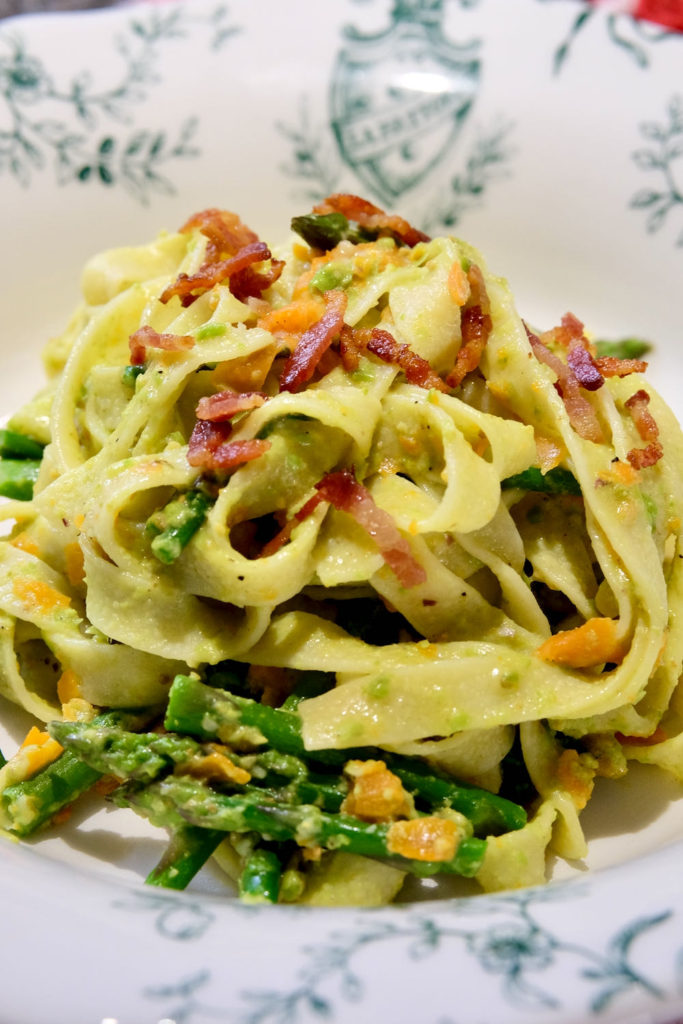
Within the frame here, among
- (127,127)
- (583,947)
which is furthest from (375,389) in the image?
(127,127)

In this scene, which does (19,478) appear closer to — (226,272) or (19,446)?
(19,446)

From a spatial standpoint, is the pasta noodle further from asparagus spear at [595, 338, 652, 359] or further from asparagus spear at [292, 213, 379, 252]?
asparagus spear at [595, 338, 652, 359]

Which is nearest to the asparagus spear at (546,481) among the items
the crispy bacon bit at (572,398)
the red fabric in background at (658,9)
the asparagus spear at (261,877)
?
the crispy bacon bit at (572,398)

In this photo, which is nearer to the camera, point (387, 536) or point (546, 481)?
point (387, 536)

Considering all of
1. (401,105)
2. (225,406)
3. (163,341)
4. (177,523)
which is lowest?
(177,523)

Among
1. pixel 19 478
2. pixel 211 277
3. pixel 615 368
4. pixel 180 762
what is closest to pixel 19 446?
pixel 19 478

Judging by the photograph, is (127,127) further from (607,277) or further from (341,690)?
(341,690)

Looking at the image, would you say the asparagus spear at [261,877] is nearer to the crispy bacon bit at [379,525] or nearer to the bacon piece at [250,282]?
the crispy bacon bit at [379,525]
